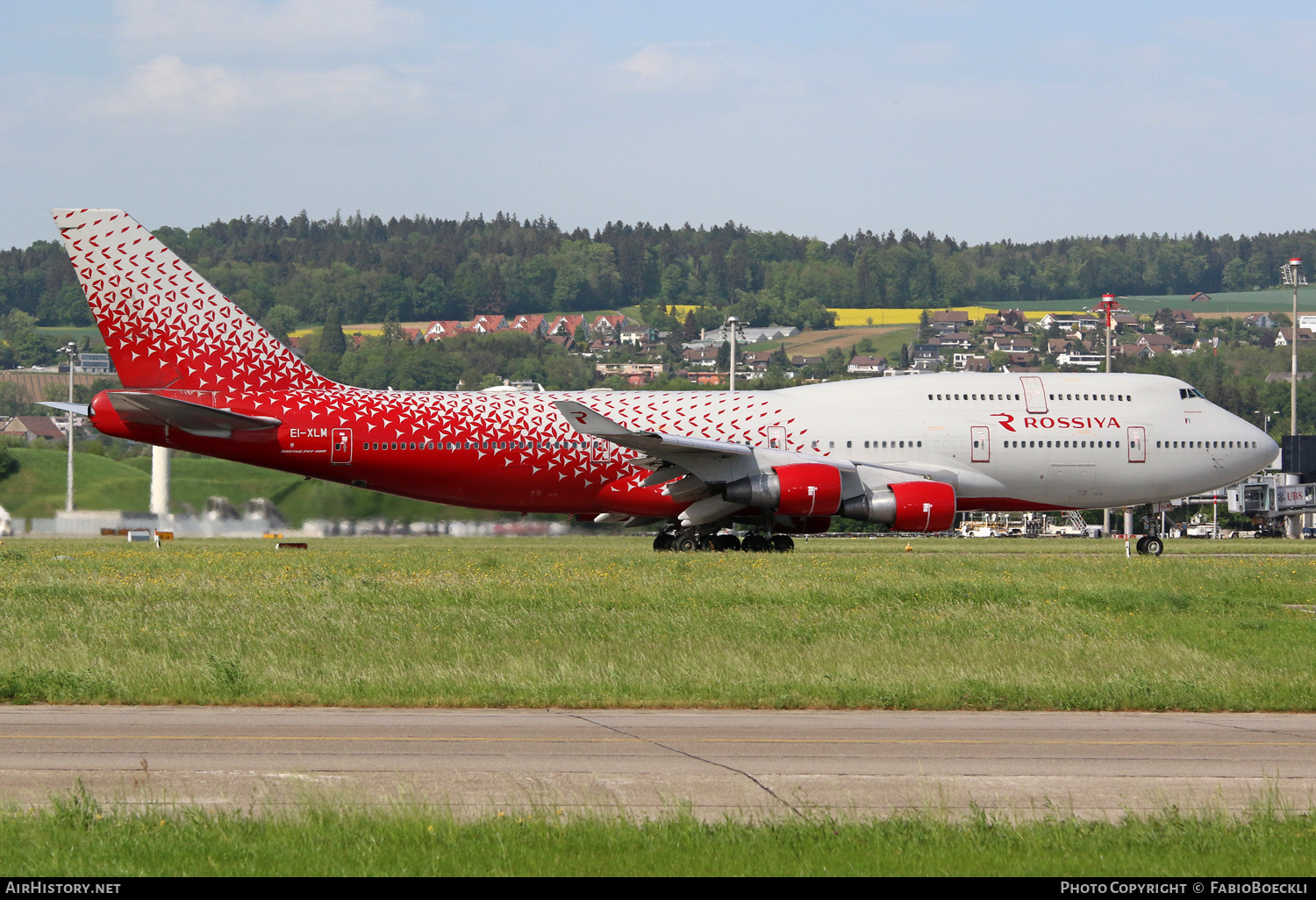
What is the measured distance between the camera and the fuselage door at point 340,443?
38.0m

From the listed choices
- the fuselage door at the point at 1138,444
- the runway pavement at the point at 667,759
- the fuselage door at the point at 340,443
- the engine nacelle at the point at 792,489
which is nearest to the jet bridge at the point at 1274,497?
the fuselage door at the point at 1138,444

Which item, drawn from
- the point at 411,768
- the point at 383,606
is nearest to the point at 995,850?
the point at 411,768

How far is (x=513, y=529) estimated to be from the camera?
46.9 m

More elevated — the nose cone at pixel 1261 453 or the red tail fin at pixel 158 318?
the red tail fin at pixel 158 318

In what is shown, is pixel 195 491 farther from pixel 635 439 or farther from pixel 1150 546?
pixel 1150 546

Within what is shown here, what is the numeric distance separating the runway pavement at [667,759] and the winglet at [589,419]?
20.4 metres

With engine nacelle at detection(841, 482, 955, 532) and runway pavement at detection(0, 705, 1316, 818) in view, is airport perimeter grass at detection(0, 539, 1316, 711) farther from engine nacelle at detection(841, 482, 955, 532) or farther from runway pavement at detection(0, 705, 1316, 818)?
engine nacelle at detection(841, 482, 955, 532)

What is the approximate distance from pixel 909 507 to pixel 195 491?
25089mm

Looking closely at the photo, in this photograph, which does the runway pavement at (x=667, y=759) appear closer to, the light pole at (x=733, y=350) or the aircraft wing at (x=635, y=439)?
the aircraft wing at (x=635, y=439)

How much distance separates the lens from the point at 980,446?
39656 millimetres

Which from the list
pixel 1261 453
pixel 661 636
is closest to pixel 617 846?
pixel 661 636

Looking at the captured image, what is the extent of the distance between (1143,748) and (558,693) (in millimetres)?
6387

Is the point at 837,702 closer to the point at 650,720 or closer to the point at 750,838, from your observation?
the point at 650,720

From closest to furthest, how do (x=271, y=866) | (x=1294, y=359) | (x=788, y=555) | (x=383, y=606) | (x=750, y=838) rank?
(x=271, y=866)
(x=750, y=838)
(x=383, y=606)
(x=788, y=555)
(x=1294, y=359)
